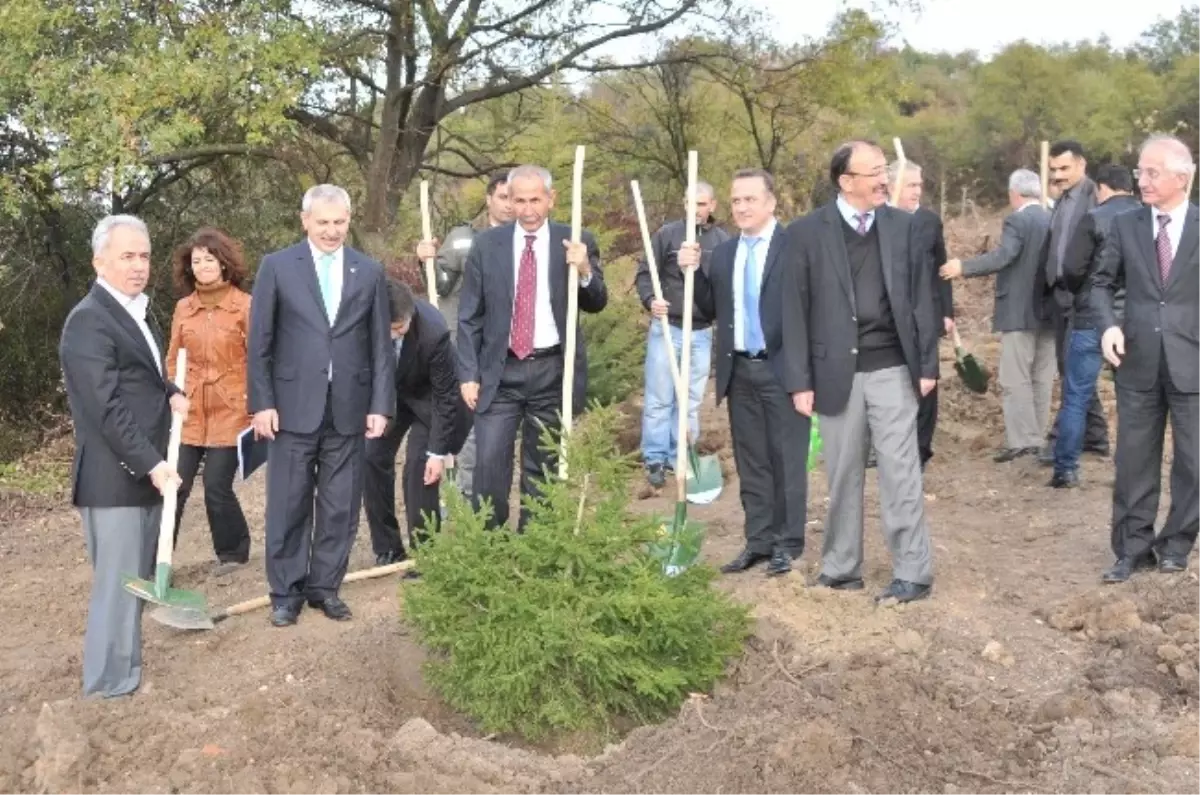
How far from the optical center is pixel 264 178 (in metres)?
13.3

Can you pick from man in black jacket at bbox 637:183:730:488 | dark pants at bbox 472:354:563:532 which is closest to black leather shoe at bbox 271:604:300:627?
dark pants at bbox 472:354:563:532

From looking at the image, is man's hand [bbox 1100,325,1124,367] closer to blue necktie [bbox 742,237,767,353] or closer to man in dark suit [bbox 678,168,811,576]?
man in dark suit [bbox 678,168,811,576]

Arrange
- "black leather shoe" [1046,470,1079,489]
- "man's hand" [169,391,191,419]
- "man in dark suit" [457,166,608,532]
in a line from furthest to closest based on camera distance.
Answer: "black leather shoe" [1046,470,1079,489], "man in dark suit" [457,166,608,532], "man's hand" [169,391,191,419]

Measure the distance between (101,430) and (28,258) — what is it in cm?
850

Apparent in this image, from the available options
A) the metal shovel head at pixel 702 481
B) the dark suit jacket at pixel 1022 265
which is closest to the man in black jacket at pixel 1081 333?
the dark suit jacket at pixel 1022 265

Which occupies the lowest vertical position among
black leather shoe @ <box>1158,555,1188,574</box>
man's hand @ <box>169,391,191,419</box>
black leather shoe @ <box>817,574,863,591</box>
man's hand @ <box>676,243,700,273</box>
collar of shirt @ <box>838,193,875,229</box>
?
black leather shoe @ <box>817,574,863,591</box>

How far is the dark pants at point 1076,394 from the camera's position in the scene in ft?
26.1

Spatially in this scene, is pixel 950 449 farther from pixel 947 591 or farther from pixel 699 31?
pixel 699 31

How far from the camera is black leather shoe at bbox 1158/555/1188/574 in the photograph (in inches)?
226

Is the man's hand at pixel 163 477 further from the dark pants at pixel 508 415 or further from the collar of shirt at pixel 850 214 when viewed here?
the collar of shirt at pixel 850 214

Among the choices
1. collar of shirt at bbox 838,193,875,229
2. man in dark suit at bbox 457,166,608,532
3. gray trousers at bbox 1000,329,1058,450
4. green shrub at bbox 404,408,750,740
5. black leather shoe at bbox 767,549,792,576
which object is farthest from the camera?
gray trousers at bbox 1000,329,1058,450

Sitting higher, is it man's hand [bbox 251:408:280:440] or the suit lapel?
the suit lapel

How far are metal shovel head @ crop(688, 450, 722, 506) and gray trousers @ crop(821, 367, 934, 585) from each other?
2301mm

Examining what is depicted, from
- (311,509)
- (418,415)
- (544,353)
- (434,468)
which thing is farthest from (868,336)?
(311,509)
